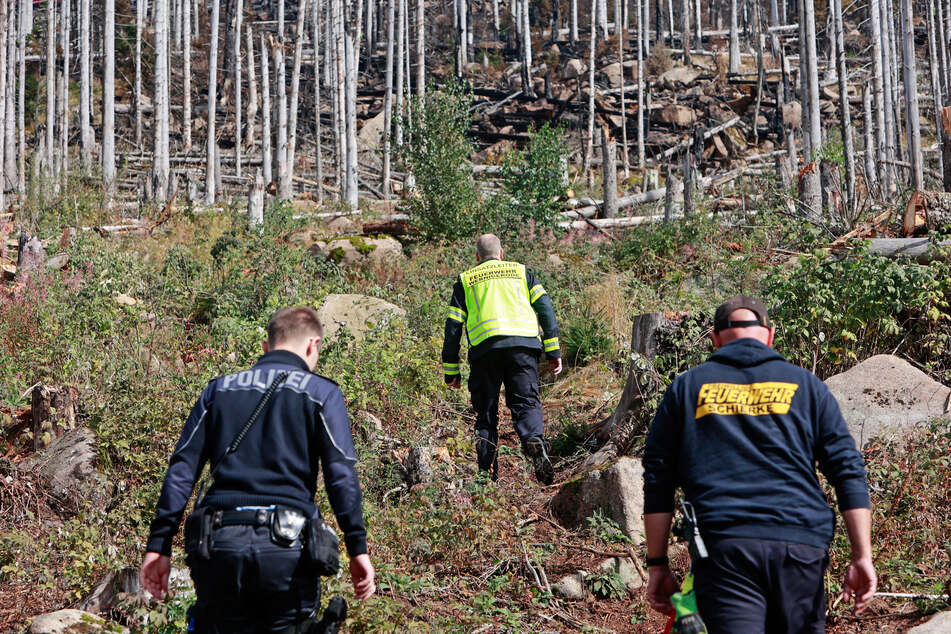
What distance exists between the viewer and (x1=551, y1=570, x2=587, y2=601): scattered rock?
16.4ft

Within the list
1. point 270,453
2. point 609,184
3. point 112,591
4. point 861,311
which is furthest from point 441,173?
point 270,453

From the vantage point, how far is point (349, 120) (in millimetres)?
22578

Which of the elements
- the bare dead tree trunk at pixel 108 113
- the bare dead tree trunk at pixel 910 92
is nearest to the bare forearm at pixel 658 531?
the bare dead tree trunk at pixel 910 92

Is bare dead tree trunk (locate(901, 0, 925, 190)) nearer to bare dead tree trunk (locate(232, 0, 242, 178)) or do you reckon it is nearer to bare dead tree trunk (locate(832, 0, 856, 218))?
bare dead tree trunk (locate(832, 0, 856, 218))

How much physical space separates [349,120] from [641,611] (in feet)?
63.9

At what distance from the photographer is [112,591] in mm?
4574

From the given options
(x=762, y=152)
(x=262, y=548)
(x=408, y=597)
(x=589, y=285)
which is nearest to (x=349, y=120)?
(x=589, y=285)

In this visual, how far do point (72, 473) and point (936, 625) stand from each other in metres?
5.64

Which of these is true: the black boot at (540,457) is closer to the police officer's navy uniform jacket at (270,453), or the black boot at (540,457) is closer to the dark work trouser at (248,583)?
the police officer's navy uniform jacket at (270,453)

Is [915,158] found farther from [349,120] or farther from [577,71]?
[577,71]

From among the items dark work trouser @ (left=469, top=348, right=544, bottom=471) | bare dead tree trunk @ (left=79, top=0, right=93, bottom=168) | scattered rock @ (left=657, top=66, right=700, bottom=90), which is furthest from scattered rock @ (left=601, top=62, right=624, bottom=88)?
dark work trouser @ (left=469, top=348, right=544, bottom=471)

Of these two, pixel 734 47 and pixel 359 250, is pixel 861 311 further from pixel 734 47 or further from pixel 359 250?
pixel 734 47

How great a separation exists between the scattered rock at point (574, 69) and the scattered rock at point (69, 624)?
3371 cm

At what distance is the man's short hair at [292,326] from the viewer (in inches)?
130
